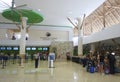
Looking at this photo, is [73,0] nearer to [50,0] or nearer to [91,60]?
[50,0]

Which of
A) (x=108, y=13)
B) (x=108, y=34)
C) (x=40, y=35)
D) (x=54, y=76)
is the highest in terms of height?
(x=108, y=13)

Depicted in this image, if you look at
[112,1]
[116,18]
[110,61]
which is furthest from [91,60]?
[116,18]

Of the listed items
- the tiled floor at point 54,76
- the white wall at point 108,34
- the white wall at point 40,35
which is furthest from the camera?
the white wall at point 40,35

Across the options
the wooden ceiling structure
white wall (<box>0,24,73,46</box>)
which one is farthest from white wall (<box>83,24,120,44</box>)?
white wall (<box>0,24,73,46</box>)

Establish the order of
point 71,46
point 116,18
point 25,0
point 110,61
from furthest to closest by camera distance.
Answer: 1. point 71,46
2. point 116,18
3. point 25,0
4. point 110,61

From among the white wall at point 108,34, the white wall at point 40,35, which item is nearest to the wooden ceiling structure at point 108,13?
the white wall at point 108,34

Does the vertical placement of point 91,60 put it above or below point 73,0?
below

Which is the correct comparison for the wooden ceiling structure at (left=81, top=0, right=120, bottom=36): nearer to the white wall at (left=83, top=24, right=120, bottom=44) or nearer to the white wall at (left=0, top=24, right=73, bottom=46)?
the white wall at (left=83, top=24, right=120, bottom=44)

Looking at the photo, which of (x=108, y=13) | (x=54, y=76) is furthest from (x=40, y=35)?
(x=54, y=76)

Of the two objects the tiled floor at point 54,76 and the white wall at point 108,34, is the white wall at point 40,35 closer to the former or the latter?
the white wall at point 108,34

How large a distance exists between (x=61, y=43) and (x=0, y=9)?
11963mm

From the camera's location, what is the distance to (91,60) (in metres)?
13.0

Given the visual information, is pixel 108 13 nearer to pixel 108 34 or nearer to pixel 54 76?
pixel 108 34

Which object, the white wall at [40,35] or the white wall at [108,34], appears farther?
the white wall at [40,35]
